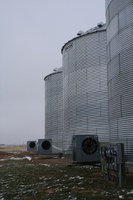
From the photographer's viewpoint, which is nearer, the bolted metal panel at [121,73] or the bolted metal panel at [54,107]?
the bolted metal panel at [121,73]

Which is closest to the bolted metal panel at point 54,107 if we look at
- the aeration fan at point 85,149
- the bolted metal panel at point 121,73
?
the aeration fan at point 85,149

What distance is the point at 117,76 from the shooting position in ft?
53.8

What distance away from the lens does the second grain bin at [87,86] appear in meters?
25.9

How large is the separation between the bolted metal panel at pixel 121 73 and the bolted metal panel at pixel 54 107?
22916 mm

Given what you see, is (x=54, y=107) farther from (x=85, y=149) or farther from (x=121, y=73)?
(x=121, y=73)

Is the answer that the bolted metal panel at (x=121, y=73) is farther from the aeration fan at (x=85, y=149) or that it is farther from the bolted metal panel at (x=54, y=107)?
the bolted metal panel at (x=54, y=107)

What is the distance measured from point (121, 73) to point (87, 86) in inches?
450

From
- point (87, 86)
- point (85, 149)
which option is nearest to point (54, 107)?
point (87, 86)

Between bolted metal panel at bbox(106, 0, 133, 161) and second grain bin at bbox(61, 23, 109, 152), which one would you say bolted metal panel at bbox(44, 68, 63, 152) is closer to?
second grain bin at bbox(61, 23, 109, 152)

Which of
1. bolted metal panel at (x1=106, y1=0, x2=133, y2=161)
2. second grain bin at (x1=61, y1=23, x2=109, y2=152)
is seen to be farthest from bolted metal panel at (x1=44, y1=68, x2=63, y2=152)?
bolted metal panel at (x1=106, y1=0, x2=133, y2=161)

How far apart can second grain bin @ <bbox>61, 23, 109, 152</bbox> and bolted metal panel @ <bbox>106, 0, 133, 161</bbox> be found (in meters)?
8.03

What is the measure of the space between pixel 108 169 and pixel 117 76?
4822 millimetres

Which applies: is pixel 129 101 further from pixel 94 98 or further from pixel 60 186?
pixel 94 98

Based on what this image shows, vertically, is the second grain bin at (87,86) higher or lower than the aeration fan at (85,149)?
higher
